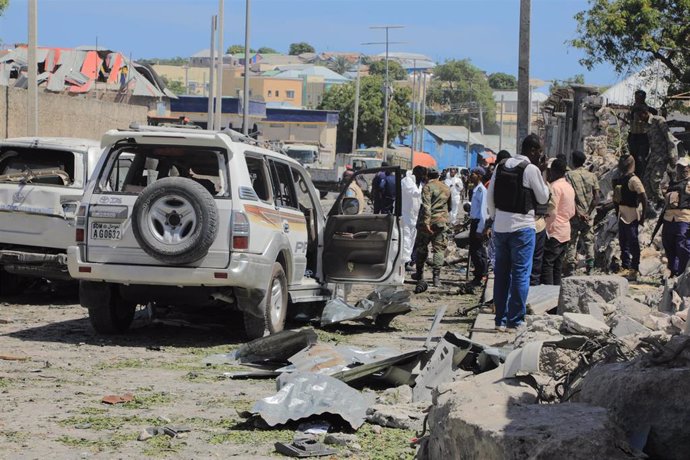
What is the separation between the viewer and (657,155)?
20.6 metres

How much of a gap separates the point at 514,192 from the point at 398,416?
4.02 m

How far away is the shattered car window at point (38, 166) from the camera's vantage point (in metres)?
13.6

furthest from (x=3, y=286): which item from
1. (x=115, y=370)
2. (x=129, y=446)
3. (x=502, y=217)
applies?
(x=129, y=446)

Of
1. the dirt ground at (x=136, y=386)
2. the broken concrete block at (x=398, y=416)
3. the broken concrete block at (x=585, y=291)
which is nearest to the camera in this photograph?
the dirt ground at (x=136, y=386)

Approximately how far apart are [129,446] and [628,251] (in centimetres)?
1083

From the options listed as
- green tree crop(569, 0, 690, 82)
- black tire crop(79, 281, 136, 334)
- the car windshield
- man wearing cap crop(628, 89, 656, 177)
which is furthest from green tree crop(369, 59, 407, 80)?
black tire crop(79, 281, 136, 334)

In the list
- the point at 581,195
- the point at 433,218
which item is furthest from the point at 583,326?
the point at 433,218

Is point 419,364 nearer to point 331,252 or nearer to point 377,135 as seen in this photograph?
point 331,252

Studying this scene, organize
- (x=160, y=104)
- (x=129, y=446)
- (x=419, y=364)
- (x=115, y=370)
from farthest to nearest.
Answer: (x=160, y=104) < (x=115, y=370) < (x=419, y=364) < (x=129, y=446)

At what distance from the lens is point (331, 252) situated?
12867 millimetres

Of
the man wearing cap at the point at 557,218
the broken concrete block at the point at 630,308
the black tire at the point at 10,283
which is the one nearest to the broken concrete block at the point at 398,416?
the broken concrete block at the point at 630,308

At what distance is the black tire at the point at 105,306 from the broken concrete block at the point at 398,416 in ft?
Result: 14.3

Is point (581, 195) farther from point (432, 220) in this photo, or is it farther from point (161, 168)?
point (161, 168)

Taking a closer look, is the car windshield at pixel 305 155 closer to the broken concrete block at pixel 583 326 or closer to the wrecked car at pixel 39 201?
the wrecked car at pixel 39 201
